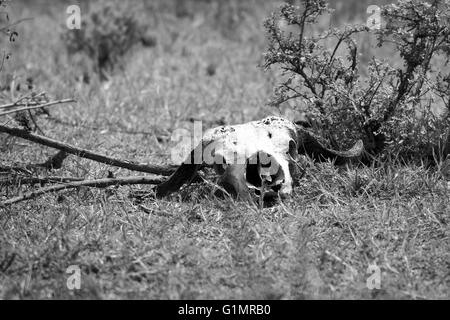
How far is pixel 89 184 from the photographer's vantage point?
3564mm

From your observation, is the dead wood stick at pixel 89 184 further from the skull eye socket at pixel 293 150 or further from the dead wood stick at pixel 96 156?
the skull eye socket at pixel 293 150

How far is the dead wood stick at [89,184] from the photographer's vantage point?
340 centimetres

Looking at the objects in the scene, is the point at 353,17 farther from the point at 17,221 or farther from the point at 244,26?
the point at 17,221

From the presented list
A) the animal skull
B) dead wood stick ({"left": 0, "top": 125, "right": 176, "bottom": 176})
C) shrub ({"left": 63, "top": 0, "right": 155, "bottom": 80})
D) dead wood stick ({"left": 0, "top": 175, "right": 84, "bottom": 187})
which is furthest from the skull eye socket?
shrub ({"left": 63, "top": 0, "right": 155, "bottom": 80})

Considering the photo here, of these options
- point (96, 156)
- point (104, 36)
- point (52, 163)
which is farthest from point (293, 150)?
point (104, 36)

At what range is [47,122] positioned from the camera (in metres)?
4.91

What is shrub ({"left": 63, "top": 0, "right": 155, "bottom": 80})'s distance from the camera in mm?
6305

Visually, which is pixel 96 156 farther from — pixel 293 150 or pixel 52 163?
pixel 293 150

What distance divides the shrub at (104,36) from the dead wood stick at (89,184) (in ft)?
8.95

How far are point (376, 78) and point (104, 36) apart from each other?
326 centimetres

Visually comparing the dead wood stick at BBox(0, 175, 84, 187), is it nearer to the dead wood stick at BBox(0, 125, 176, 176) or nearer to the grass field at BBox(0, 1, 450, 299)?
the grass field at BBox(0, 1, 450, 299)

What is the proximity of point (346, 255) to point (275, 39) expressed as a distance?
1456mm

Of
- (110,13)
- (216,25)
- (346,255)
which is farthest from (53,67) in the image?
(346,255)

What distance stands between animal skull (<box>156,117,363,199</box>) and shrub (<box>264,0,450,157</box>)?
0.26 metres
